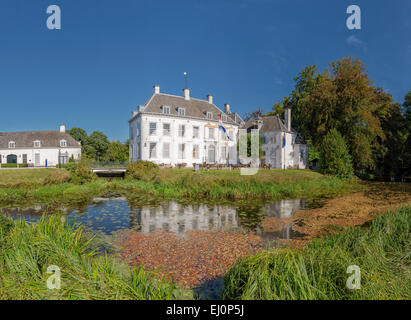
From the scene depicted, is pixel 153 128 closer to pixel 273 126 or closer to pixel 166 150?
pixel 166 150

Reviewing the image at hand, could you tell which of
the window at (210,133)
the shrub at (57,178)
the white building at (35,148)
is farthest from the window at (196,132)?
the white building at (35,148)

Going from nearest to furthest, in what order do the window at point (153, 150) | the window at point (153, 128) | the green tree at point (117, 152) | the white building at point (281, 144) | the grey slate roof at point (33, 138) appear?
the window at point (153, 128) < the window at point (153, 150) < the white building at point (281, 144) < the grey slate roof at point (33, 138) < the green tree at point (117, 152)

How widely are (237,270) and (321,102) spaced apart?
94.7 ft

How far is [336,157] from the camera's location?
25.2 metres

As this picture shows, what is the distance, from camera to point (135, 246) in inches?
261

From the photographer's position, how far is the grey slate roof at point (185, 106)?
30628 millimetres

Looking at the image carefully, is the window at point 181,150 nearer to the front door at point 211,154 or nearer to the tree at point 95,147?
the front door at point 211,154

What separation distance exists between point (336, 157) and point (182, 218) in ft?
72.9

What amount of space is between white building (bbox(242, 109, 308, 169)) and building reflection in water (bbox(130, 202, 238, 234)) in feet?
81.2

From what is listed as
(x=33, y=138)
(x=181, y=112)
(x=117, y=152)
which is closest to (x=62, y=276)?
(x=181, y=112)

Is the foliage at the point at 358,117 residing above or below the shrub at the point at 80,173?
above

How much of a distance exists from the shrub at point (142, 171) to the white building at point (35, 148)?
956 inches

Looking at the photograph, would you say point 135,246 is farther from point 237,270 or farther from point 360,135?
point 360,135

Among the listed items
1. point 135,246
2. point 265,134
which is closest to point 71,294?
point 135,246
